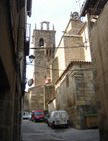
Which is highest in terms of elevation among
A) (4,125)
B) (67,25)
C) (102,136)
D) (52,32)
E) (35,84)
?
(52,32)

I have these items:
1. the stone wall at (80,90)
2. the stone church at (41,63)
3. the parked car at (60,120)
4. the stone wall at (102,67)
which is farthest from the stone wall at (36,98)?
the stone wall at (102,67)

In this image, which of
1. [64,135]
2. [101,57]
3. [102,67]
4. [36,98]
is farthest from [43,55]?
[102,67]

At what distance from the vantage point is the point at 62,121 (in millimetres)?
18672

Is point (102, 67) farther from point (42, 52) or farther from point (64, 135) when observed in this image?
point (42, 52)

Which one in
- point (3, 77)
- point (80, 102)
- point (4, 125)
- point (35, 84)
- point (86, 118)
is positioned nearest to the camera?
point (3, 77)

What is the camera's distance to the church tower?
157 ft

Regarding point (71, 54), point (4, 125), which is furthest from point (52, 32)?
point (4, 125)

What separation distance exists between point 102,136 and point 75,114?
7744 millimetres

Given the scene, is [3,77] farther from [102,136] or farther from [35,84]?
[35,84]

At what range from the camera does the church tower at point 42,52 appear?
47875 mm

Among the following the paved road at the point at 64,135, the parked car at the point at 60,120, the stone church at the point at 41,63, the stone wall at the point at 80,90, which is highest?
the stone church at the point at 41,63

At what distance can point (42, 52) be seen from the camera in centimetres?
5103

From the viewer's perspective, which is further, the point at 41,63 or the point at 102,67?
the point at 41,63

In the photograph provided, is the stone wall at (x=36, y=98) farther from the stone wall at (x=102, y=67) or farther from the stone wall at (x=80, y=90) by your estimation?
the stone wall at (x=102, y=67)
